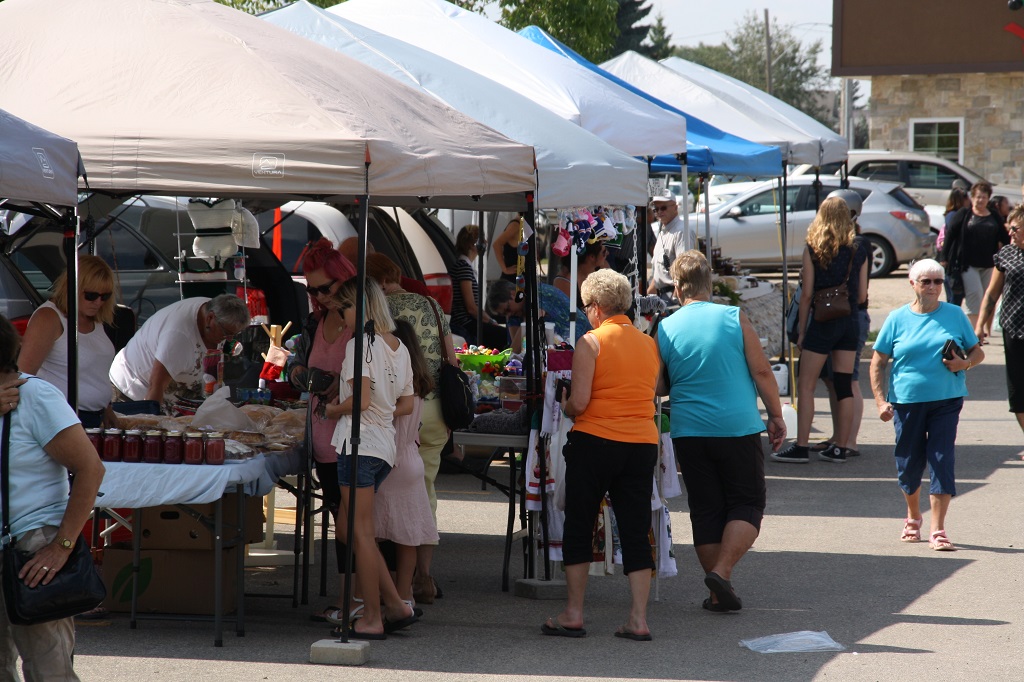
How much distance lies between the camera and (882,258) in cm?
2381

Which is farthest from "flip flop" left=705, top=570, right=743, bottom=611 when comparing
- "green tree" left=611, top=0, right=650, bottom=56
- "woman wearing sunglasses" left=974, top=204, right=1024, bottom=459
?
"green tree" left=611, top=0, right=650, bottom=56

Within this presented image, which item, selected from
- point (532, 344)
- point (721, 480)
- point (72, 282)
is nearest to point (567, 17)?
point (532, 344)

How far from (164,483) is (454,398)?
1531 millimetres

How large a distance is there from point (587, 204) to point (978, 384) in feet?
28.1

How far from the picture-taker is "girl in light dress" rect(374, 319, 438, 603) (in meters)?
5.93

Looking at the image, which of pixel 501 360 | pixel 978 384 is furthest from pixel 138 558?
pixel 978 384

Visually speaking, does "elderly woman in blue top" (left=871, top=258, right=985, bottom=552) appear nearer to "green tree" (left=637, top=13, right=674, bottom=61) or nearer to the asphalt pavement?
the asphalt pavement

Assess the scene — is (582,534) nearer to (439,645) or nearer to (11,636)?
(439,645)

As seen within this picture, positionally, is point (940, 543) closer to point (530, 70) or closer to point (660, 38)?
point (530, 70)

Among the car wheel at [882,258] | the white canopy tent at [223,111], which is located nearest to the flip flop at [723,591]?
the white canopy tent at [223,111]

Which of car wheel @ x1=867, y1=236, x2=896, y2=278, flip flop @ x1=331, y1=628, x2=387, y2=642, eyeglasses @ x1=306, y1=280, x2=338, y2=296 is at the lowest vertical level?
flip flop @ x1=331, y1=628, x2=387, y2=642

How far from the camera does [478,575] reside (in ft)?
23.8

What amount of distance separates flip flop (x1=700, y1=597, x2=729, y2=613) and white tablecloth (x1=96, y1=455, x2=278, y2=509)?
2.46m

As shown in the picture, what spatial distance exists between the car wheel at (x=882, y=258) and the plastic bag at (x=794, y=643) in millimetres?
18519
